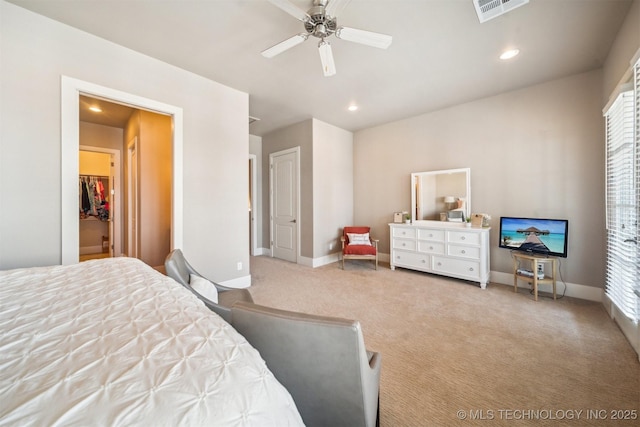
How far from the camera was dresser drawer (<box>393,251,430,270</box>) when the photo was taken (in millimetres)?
3902

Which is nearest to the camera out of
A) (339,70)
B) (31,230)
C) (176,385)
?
(176,385)

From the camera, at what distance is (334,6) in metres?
1.71

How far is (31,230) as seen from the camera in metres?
2.01

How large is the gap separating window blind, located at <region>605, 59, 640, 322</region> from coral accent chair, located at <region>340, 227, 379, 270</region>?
8.70 feet

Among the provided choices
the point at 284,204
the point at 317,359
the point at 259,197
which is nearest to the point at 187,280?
the point at 317,359

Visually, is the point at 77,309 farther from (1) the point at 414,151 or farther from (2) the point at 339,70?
(1) the point at 414,151

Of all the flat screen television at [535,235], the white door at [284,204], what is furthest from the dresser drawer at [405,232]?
the white door at [284,204]

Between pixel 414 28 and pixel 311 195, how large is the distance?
2.88m

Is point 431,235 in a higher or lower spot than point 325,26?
lower

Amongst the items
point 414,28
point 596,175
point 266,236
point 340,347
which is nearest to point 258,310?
point 340,347

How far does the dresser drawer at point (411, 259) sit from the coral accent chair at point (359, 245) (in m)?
0.37

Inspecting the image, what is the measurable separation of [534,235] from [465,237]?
0.76 m

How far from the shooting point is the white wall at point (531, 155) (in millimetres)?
2902

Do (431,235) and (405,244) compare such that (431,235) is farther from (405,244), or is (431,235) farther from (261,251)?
(261,251)
